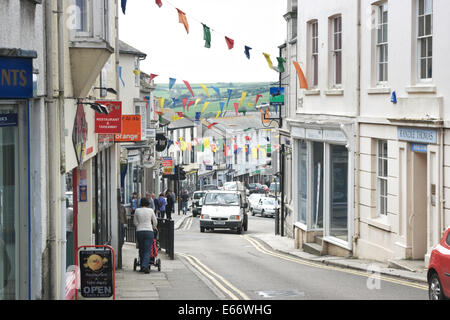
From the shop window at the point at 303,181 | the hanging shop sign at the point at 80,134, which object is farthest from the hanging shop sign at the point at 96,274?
the shop window at the point at 303,181

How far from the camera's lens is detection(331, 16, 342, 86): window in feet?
72.5

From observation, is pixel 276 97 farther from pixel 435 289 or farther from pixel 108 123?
pixel 435 289

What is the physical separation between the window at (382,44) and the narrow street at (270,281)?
201 inches

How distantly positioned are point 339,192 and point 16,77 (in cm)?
1538

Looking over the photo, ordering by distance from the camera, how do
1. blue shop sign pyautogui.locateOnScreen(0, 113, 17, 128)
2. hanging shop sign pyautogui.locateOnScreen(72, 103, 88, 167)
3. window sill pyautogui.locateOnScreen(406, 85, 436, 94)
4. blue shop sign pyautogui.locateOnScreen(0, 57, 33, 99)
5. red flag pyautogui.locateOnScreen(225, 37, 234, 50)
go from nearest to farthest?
blue shop sign pyautogui.locateOnScreen(0, 57, 33, 99) < blue shop sign pyautogui.locateOnScreen(0, 113, 17, 128) < hanging shop sign pyautogui.locateOnScreen(72, 103, 88, 167) < window sill pyautogui.locateOnScreen(406, 85, 436, 94) < red flag pyautogui.locateOnScreen(225, 37, 234, 50)

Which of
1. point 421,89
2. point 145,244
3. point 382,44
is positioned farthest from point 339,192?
point 145,244

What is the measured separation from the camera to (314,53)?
2394 cm

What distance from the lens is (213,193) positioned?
37.4 meters

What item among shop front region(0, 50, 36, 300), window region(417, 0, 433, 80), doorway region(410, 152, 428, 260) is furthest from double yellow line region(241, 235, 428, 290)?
shop front region(0, 50, 36, 300)

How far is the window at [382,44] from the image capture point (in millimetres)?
19203

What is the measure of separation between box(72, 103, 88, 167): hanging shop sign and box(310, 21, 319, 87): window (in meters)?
12.3

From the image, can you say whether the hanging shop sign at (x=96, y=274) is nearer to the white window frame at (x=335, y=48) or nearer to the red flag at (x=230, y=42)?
the red flag at (x=230, y=42)

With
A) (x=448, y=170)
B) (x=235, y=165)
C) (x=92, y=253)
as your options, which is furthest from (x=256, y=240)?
(x=235, y=165)

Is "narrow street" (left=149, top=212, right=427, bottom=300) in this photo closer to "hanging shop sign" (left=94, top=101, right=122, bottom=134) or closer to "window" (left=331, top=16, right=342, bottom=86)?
"hanging shop sign" (left=94, top=101, right=122, bottom=134)
